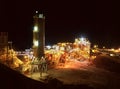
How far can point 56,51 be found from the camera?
4338 centimetres

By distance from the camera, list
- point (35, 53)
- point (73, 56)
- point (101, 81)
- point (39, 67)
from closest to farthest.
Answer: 1. point (101, 81)
2. point (39, 67)
3. point (35, 53)
4. point (73, 56)

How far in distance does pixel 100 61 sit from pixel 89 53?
194 inches

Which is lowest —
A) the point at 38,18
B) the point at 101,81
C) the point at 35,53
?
the point at 101,81

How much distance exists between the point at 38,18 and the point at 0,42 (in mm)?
6106

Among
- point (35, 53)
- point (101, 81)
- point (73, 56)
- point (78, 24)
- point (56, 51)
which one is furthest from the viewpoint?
point (78, 24)

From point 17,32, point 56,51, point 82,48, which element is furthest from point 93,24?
point 56,51

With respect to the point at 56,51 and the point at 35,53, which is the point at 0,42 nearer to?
the point at 35,53

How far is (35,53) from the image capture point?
4069 centimetres

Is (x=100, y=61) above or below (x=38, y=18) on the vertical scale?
below

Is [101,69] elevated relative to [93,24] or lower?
lower

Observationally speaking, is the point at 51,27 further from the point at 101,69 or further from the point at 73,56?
the point at 101,69

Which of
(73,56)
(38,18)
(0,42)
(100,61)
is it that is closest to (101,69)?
(100,61)

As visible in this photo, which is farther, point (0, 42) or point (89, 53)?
point (89, 53)

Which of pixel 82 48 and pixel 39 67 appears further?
pixel 82 48
